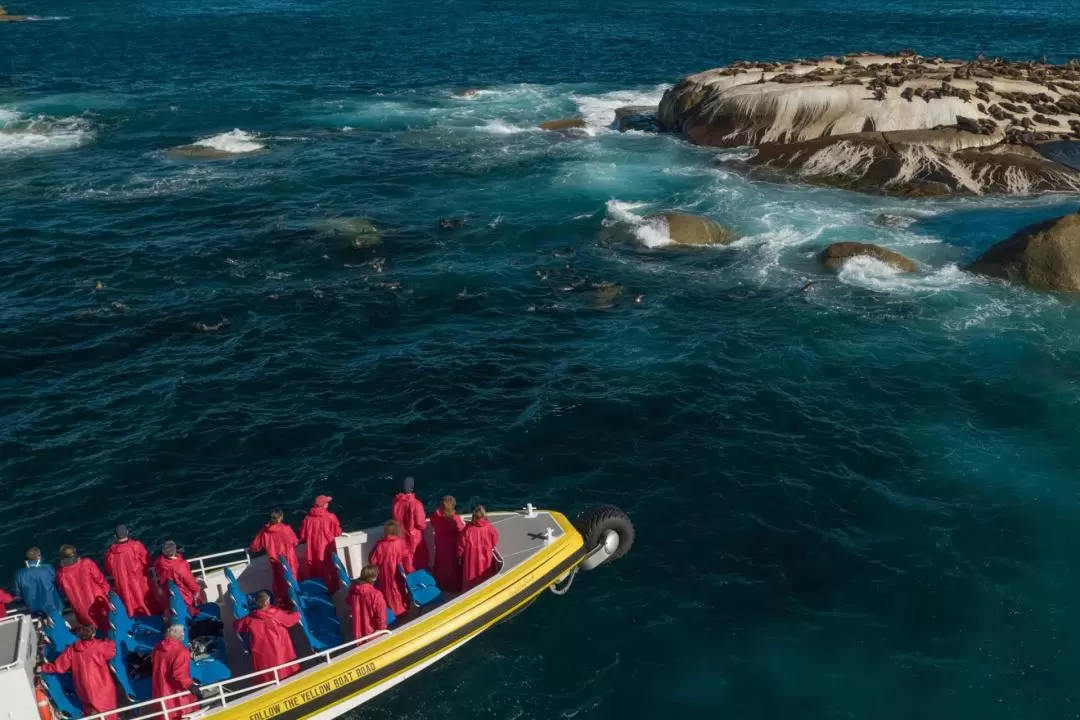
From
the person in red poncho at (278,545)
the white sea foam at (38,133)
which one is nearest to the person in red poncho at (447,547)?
the person in red poncho at (278,545)

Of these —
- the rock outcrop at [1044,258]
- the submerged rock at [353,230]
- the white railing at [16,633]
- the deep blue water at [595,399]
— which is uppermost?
the rock outcrop at [1044,258]

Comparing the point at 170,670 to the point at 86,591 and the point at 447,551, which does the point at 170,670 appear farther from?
the point at 447,551

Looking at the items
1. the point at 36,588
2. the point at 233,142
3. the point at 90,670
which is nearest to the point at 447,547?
the point at 90,670

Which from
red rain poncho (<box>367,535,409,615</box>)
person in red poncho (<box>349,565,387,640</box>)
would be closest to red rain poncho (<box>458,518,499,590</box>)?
red rain poncho (<box>367,535,409,615</box>)

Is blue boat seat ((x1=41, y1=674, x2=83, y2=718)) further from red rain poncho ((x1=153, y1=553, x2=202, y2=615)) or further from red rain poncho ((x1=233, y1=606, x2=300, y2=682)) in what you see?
red rain poncho ((x1=233, y1=606, x2=300, y2=682))

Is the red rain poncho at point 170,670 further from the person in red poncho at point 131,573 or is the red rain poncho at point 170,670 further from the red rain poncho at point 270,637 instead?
the person in red poncho at point 131,573

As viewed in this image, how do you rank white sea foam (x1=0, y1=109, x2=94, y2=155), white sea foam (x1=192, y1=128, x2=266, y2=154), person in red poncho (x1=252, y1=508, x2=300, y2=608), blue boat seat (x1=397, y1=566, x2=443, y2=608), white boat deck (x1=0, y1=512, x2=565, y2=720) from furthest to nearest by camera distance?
white sea foam (x1=0, y1=109, x2=94, y2=155), white sea foam (x1=192, y1=128, x2=266, y2=154), blue boat seat (x1=397, y1=566, x2=443, y2=608), person in red poncho (x1=252, y1=508, x2=300, y2=608), white boat deck (x1=0, y1=512, x2=565, y2=720)
